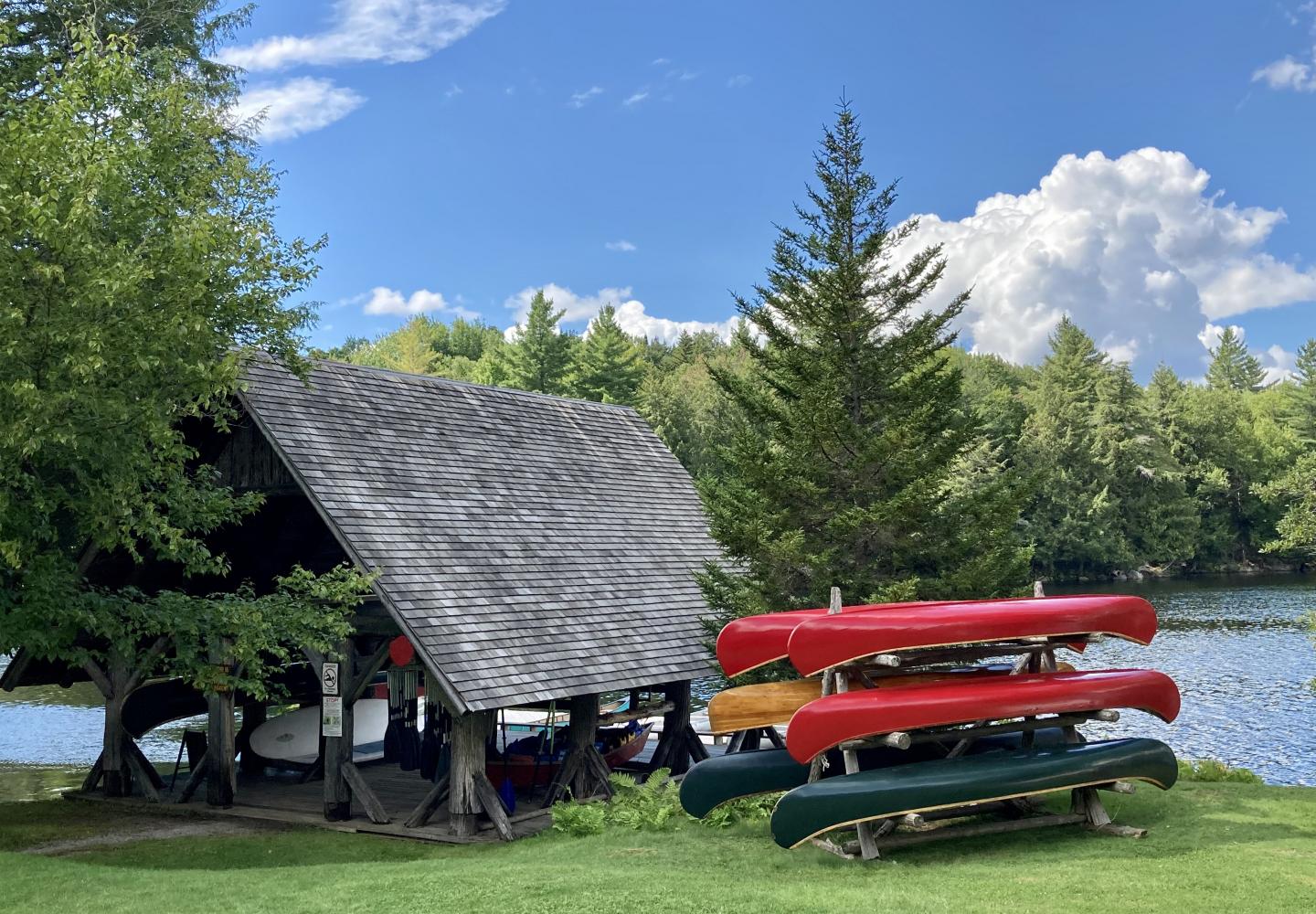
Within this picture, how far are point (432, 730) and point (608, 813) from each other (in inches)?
186

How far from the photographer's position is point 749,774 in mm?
11875

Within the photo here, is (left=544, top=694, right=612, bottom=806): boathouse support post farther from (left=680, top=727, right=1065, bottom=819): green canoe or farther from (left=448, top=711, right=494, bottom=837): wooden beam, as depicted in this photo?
(left=680, top=727, right=1065, bottom=819): green canoe

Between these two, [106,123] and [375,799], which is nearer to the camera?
[106,123]

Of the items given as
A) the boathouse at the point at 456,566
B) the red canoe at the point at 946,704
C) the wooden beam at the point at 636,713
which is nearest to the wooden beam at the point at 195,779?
the boathouse at the point at 456,566

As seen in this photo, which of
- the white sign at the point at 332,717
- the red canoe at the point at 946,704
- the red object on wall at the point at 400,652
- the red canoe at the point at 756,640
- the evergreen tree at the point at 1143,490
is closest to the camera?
the red canoe at the point at 946,704

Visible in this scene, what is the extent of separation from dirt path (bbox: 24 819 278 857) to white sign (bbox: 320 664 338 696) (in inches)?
72.5

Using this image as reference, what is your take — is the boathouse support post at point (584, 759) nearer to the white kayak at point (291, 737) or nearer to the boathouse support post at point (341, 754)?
the boathouse support post at point (341, 754)

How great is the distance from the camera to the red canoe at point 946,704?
10.2 m

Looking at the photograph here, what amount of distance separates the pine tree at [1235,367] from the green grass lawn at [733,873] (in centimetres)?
11345

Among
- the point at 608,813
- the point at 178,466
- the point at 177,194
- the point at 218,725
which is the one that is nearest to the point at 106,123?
the point at 177,194

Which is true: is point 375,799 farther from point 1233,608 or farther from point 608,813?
point 1233,608

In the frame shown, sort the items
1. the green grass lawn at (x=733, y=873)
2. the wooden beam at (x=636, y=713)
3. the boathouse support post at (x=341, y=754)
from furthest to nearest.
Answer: the wooden beam at (x=636, y=713)
the boathouse support post at (x=341, y=754)
the green grass lawn at (x=733, y=873)

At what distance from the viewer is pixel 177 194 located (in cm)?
1235

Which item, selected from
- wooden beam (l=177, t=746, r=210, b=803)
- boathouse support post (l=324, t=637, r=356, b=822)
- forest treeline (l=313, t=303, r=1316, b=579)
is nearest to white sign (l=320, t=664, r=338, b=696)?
boathouse support post (l=324, t=637, r=356, b=822)
